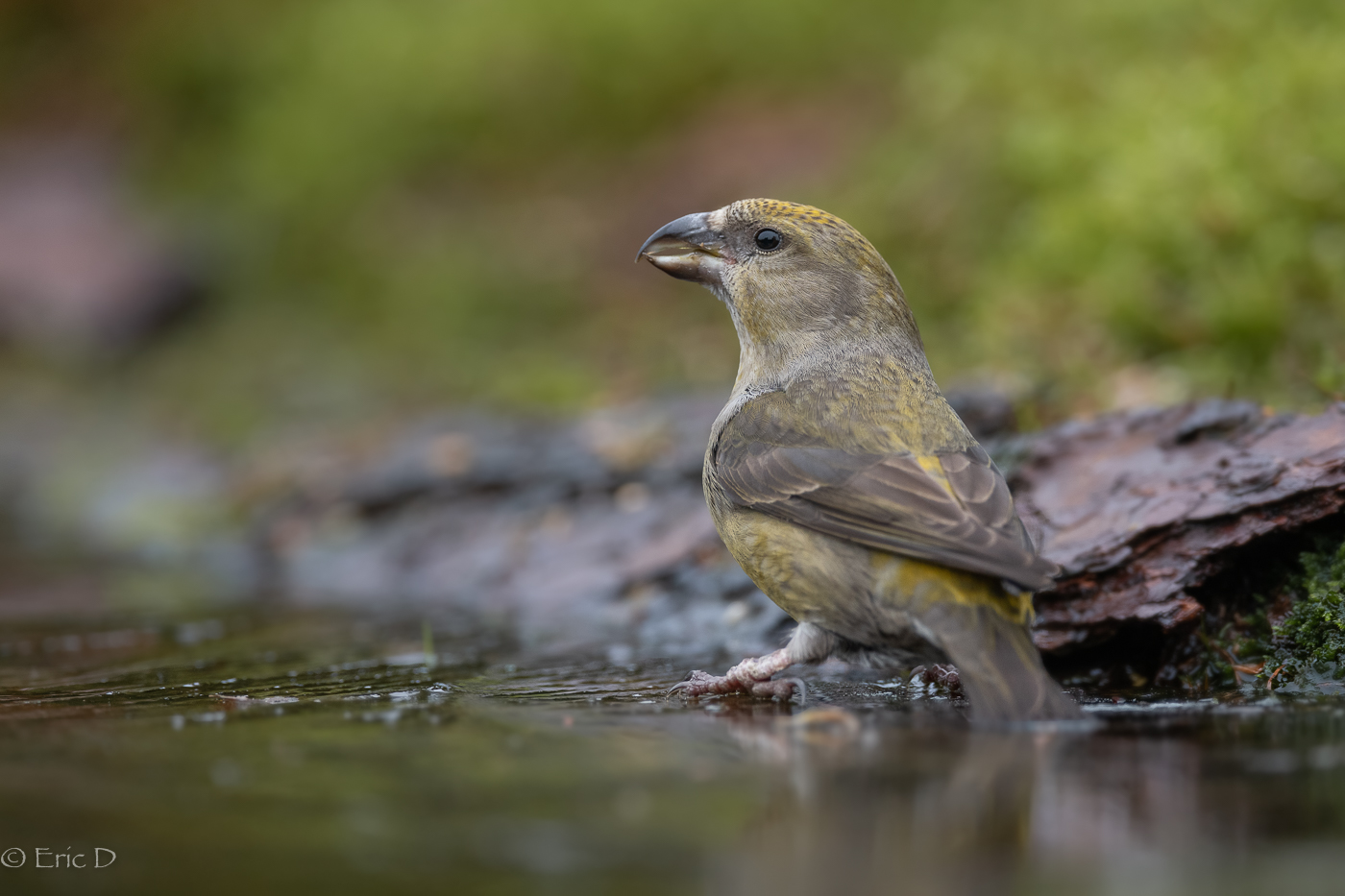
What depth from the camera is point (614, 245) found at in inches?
529

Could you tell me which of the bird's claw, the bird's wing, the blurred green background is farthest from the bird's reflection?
the blurred green background

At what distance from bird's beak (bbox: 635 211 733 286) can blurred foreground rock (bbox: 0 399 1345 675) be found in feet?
4.29

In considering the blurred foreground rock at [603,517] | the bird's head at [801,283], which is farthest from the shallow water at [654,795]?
the bird's head at [801,283]

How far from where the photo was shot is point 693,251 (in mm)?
4977

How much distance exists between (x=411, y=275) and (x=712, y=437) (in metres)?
9.53

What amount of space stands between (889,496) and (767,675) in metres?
0.67

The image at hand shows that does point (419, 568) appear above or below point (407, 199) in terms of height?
below

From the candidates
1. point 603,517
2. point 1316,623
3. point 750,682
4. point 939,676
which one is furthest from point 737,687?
point 603,517

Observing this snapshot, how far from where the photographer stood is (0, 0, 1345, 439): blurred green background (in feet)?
23.4

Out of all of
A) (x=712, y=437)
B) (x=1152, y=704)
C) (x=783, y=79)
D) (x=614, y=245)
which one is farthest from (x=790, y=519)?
(x=783, y=79)

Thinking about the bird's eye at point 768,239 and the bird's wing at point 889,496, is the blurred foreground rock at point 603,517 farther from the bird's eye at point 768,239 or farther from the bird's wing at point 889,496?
the bird's eye at point 768,239

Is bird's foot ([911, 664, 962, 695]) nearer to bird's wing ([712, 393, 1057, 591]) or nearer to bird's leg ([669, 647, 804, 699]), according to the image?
bird's leg ([669, 647, 804, 699])

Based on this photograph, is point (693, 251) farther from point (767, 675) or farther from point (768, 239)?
point (767, 675)

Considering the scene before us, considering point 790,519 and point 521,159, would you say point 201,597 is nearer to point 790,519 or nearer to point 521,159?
point 790,519
